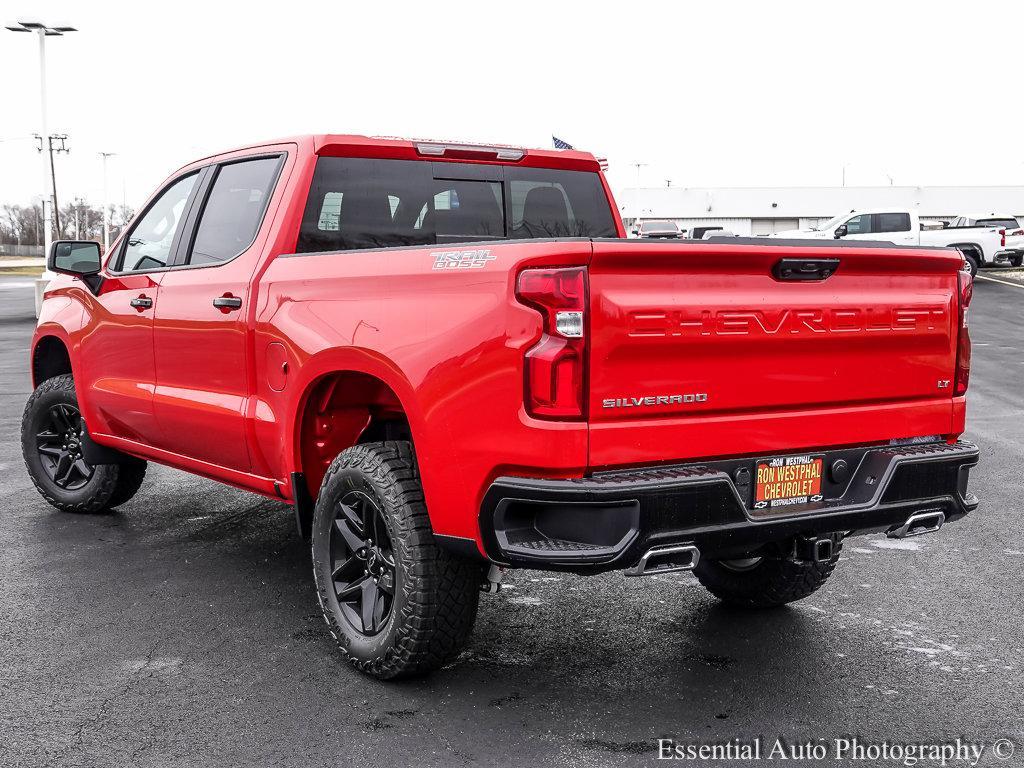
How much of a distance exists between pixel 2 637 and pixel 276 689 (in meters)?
1.34

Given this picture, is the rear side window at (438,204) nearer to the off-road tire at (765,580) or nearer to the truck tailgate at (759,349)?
the truck tailgate at (759,349)

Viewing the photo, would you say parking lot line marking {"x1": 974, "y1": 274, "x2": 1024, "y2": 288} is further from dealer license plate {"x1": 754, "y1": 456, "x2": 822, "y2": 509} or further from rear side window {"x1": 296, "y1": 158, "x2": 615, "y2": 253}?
dealer license plate {"x1": 754, "y1": 456, "x2": 822, "y2": 509}

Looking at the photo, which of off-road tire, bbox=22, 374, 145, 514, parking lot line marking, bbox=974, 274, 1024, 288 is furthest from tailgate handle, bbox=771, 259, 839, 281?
parking lot line marking, bbox=974, 274, 1024, 288

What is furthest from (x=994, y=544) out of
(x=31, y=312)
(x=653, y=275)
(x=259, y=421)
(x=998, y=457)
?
(x=31, y=312)

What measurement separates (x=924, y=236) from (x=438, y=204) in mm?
36279

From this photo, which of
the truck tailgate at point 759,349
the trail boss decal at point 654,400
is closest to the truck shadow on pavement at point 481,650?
the truck tailgate at point 759,349

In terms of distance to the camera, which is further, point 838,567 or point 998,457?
point 998,457

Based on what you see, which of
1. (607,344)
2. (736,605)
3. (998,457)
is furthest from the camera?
(998,457)

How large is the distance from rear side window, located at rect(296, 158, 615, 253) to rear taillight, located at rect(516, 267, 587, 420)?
175 centimetres

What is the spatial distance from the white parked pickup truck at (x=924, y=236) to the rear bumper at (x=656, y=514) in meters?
24.2

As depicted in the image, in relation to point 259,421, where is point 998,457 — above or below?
below

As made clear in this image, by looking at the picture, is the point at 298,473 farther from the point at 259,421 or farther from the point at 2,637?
the point at 2,637

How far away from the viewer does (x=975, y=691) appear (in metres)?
3.99

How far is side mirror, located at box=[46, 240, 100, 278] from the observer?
5.96 m
